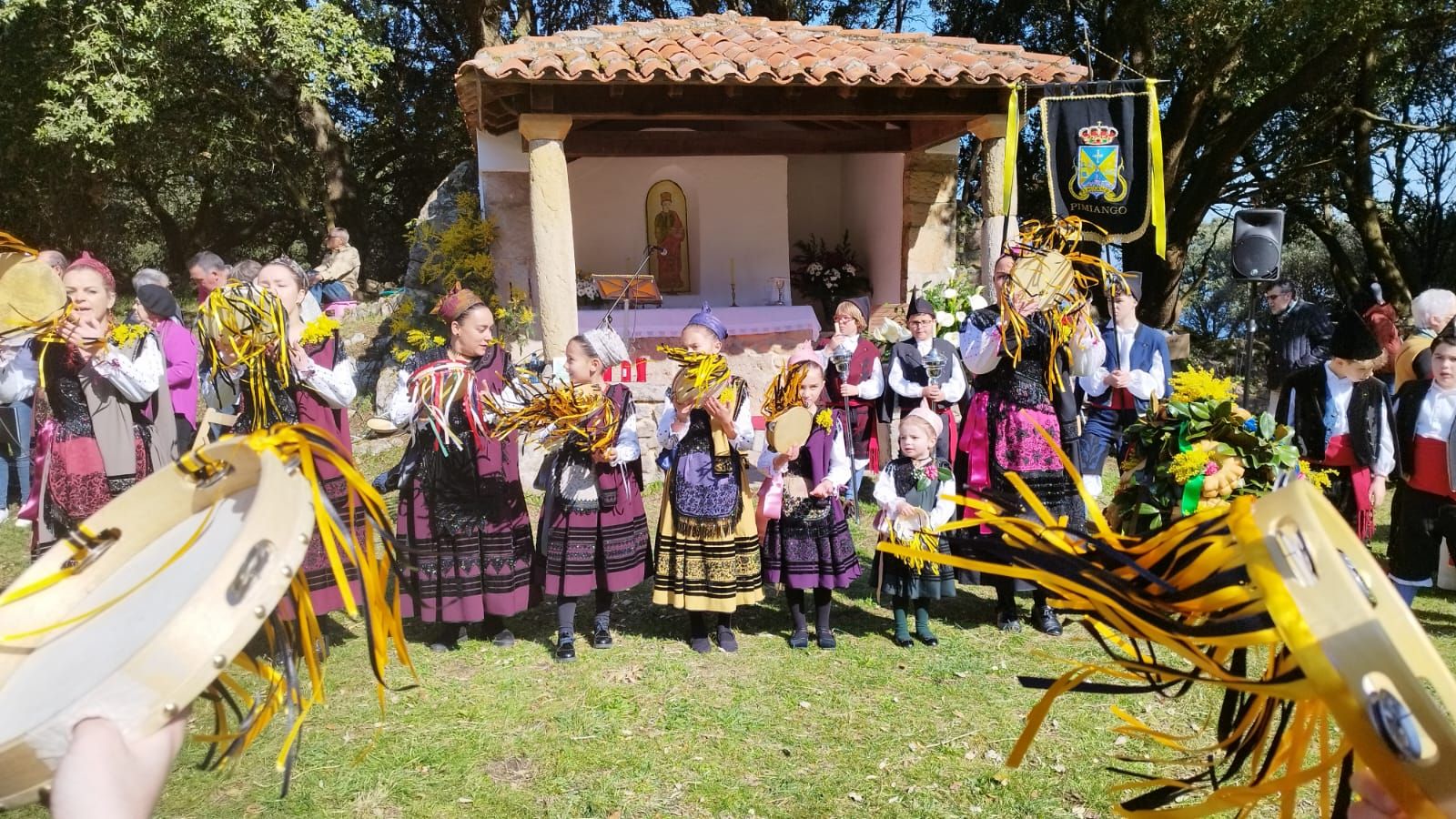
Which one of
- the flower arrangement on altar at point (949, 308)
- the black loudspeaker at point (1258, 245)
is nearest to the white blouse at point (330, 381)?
the flower arrangement on altar at point (949, 308)

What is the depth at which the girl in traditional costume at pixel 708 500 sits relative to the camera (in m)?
4.87

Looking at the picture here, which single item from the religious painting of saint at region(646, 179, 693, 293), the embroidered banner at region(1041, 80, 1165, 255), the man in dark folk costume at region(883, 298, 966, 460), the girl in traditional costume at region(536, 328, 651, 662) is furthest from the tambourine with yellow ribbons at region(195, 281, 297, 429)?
the religious painting of saint at region(646, 179, 693, 293)

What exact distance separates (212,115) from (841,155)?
32.8 feet

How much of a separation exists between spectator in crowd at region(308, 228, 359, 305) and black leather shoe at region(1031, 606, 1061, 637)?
8.80 meters

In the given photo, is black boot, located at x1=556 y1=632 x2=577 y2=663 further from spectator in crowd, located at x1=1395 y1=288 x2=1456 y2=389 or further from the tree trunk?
the tree trunk

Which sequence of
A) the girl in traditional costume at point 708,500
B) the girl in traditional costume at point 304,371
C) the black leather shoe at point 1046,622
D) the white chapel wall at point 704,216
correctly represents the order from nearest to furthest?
the girl in traditional costume at point 304,371 < the girl in traditional costume at point 708,500 < the black leather shoe at point 1046,622 < the white chapel wall at point 704,216

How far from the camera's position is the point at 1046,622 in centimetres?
533

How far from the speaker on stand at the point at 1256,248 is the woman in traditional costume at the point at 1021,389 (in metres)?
4.34

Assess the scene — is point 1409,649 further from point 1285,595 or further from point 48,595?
point 48,595

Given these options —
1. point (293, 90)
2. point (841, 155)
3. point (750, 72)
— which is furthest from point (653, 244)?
point (293, 90)

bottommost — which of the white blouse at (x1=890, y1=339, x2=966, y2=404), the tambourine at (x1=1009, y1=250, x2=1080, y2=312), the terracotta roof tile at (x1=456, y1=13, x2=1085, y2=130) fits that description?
the white blouse at (x1=890, y1=339, x2=966, y2=404)

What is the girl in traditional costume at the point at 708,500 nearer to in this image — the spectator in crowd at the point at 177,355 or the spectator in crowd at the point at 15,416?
the spectator in crowd at the point at 177,355

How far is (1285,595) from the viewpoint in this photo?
1.32 m

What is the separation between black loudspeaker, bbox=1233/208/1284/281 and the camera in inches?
336
